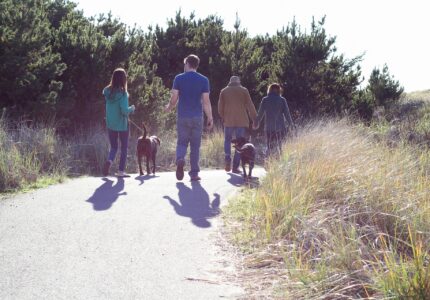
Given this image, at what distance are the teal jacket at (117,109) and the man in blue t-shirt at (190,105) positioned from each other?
1.06 metres

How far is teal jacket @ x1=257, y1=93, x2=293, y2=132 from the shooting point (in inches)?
461

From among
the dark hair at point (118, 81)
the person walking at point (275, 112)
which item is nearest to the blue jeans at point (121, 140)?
the dark hair at point (118, 81)

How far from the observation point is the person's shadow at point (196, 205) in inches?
263

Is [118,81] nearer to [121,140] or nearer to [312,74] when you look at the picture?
[121,140]

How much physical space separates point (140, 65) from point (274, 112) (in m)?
6.89

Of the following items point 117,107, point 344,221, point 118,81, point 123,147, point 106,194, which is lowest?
point 106,194

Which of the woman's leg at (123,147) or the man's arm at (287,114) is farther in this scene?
the man's arm at (287,114)

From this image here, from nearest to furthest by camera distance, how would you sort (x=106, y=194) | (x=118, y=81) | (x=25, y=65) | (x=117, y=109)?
1. (x=106, y=194)
2. (x=118, y=81)
3. (x=117, y=109)
4. (x=25, y=65)

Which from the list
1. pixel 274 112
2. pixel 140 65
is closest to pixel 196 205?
pixel 274 112

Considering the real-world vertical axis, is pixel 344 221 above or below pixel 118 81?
below

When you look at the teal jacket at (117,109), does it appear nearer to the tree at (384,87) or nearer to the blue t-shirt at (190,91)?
the blue t-shirt at (190,91)

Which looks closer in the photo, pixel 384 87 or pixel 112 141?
pixel 112 141

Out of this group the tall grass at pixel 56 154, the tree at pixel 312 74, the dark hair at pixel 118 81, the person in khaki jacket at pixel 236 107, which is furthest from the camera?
the tree at pixel 312 74

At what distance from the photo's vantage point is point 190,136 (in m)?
9.88
